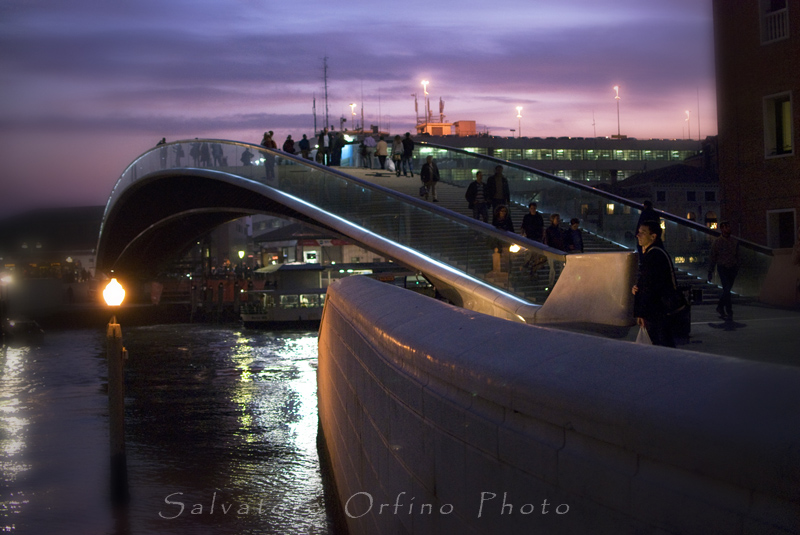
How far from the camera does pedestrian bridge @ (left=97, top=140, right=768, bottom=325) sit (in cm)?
1139

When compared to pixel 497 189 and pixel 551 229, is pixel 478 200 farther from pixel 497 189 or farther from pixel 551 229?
pixel 551 229

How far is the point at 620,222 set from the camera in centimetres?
1998

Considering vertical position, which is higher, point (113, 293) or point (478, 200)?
point (478, 200)

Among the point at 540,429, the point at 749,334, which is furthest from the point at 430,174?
the point at 540,429

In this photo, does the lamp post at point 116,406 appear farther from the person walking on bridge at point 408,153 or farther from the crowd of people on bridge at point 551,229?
the person walking on bridge at point 408,153

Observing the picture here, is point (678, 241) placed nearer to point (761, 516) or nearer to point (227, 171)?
point (227, 171)

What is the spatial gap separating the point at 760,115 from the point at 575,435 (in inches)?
866

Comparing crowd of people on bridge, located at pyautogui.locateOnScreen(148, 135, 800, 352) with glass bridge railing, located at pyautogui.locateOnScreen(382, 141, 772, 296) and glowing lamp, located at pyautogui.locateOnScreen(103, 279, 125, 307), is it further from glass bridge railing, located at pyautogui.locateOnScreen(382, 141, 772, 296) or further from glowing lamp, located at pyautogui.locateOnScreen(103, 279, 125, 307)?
glowing lamp, located at pyautogui.locateOnScreen(103, 279, 125, 307)

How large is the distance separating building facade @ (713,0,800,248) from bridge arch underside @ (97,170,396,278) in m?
10.9

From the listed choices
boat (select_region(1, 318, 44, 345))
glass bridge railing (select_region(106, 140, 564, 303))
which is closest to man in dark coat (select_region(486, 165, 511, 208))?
glass bridge railing (select_region(106, 140, 564, 303))

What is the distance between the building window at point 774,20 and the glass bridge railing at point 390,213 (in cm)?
939

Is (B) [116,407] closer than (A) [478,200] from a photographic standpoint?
Yes

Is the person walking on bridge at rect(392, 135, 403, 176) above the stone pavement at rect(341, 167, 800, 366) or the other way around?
above

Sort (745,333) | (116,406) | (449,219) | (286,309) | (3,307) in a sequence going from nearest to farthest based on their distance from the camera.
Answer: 1. (116,406)
2. (745,333)
3. (449,219)
4. (3,307)
5. (286,309)
